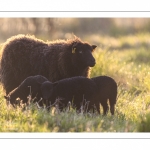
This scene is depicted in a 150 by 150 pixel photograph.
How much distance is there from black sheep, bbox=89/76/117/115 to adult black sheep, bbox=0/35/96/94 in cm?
66

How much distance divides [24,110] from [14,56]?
195cm

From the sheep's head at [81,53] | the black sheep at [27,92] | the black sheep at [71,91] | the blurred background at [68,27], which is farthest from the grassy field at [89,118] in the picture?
the blurred background at [68,27]

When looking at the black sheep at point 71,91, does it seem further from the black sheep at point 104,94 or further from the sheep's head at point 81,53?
the sheep's head at point 81,53

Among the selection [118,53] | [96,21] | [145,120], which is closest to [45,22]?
[118,53]

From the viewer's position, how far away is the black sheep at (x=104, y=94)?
8516mm

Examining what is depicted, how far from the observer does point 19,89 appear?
28.0 ft

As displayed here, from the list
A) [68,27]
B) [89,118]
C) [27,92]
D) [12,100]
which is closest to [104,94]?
[89,118]

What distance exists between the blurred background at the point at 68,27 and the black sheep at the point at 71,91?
682 cm

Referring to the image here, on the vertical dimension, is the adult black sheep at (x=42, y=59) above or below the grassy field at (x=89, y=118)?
above

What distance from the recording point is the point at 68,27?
21594mm

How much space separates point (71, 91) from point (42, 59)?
140cm

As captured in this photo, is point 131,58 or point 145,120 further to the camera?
point 131,58

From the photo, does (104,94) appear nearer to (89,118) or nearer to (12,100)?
(89,118)
